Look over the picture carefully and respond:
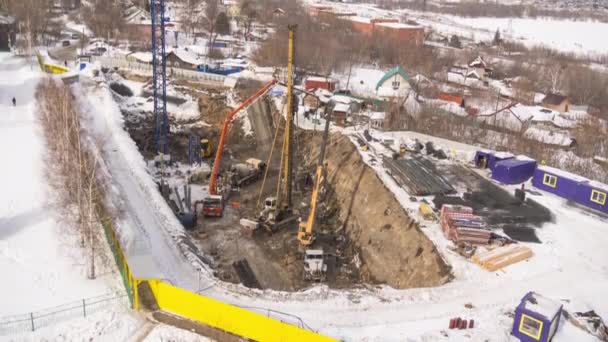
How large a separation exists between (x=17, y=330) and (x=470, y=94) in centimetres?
3803

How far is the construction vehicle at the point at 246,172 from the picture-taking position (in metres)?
25.9

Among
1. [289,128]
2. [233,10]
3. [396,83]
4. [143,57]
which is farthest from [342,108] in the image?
[233,10]

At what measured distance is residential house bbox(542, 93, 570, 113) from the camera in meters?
41.9

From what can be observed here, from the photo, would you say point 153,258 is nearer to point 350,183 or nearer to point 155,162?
point 350,183

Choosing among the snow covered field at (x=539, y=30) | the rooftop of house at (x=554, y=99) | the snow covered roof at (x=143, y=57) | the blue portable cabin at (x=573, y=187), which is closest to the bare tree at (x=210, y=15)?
the snow covered roof at (x=143, y=57)

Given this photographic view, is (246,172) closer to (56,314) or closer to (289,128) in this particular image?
(289,128)

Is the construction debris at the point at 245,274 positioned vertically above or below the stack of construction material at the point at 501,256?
below

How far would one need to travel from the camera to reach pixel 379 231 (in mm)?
19781

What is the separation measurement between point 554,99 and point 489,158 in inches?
888

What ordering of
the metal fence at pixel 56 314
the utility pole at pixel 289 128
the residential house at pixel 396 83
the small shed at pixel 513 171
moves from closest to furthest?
the metal fence at pixel 56 314 < the utility pole at pixel 289 128 < the small shed at pixel 513 171 < the residential house at pixel 396 83

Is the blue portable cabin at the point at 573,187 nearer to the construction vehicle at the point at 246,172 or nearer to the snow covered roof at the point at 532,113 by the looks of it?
the construction vehicle at the point at 246,172

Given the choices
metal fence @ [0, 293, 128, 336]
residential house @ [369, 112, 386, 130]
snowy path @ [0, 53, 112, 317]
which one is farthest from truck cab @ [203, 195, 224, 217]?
residential house @ [369, 112, 386, 130]

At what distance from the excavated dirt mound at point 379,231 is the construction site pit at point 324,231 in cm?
4

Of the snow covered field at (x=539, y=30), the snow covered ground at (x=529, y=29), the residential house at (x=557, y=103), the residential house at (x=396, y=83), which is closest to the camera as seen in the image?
the residential house at (x=396, y=83)
